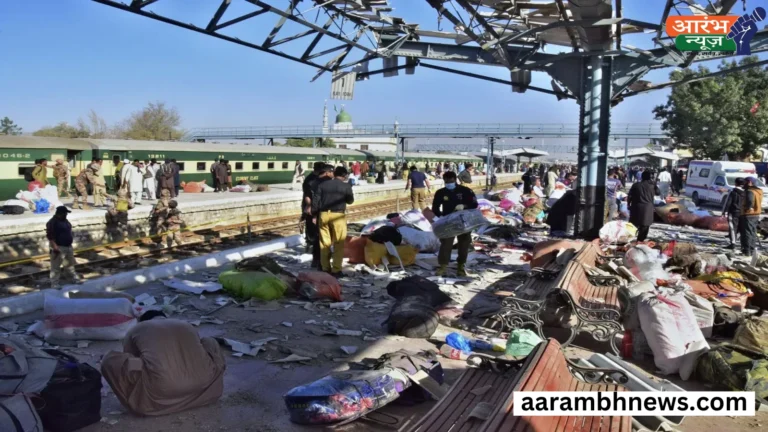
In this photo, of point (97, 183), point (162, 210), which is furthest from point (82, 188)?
point (162, 210)

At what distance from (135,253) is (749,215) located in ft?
40.0

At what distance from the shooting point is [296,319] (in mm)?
6812

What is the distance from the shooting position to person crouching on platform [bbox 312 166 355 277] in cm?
869

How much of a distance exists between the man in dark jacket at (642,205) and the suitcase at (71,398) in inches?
414

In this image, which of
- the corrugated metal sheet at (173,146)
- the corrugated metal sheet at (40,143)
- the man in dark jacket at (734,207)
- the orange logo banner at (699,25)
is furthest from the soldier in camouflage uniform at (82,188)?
the man in dark jacket at (734,207)

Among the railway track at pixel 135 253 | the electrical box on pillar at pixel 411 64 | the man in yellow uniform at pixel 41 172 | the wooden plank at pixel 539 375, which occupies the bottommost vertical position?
the railway track at pixel 135 253

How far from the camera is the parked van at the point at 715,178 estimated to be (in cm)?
2503

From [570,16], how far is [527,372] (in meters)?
8.87

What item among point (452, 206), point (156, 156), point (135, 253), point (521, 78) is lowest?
point (135, 253)

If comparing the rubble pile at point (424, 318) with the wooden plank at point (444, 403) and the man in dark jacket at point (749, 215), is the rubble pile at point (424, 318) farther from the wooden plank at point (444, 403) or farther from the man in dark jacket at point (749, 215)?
the man in dark jacket at point (749, 215)

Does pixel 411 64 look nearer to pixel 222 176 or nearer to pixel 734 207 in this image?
pixel 734 207

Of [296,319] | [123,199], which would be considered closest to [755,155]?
[123,199]

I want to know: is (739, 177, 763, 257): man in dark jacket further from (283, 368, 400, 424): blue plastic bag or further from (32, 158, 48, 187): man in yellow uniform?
(32, 158, 48, 187): man in yellow uniform

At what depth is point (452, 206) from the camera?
30.5 ft
